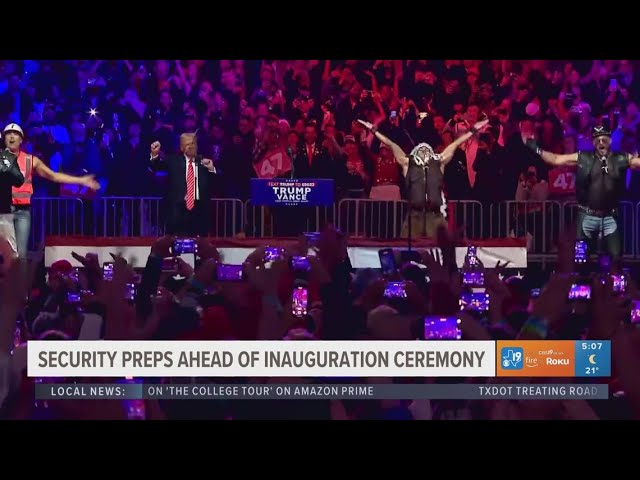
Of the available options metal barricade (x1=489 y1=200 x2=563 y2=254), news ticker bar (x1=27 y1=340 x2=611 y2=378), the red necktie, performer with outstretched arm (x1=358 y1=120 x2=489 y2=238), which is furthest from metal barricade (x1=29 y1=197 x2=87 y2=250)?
metal barricade (x1=489 y1=200 x2=563 y2=254)

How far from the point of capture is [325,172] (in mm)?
10438

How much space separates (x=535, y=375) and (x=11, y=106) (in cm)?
457

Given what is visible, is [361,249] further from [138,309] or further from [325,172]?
[138,309]

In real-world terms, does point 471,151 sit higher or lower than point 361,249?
Answer: higher

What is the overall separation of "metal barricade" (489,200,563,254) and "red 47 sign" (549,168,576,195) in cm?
15

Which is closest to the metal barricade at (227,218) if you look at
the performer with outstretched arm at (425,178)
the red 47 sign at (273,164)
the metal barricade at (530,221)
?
the red 47 sign at (273,164)

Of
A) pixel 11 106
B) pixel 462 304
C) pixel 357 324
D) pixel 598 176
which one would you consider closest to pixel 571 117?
pixel 598 176

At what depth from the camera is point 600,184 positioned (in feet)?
34.2

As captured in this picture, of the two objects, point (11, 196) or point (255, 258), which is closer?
point (255, 258)

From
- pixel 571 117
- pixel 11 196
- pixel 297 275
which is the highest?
pixel 571 117

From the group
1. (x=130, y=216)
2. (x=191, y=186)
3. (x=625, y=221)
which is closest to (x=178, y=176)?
(x=191, y=186)

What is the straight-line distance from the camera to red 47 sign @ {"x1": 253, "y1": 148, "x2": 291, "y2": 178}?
1048cm

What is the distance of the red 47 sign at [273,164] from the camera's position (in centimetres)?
1048

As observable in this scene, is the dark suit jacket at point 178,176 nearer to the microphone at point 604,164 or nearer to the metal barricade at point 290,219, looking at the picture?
the metal barricade at point 290,219
